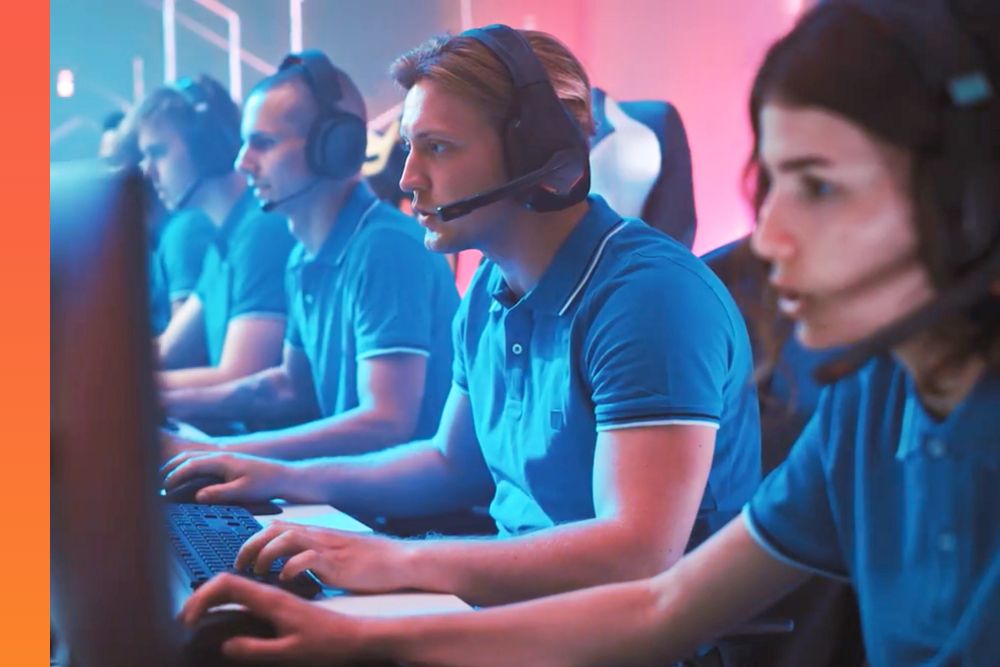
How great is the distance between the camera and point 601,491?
3.88 ft

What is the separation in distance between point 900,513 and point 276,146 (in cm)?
178

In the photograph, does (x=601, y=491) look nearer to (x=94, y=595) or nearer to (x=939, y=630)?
(x=939, y=630)

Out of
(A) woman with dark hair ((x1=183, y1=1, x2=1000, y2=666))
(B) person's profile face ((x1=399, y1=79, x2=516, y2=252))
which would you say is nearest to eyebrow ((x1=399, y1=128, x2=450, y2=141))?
(B) person's profile face ((x1=399, y1=79, x2=516, y2=252))

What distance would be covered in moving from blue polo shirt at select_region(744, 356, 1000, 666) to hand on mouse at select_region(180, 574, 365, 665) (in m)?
0.33

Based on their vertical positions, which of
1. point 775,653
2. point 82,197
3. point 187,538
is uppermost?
point 82,197

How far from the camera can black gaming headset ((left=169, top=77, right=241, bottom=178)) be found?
2.87m

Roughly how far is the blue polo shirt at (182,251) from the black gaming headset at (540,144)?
1.76 m

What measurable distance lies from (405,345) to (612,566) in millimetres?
903

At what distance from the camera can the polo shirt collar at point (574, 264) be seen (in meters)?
1.32

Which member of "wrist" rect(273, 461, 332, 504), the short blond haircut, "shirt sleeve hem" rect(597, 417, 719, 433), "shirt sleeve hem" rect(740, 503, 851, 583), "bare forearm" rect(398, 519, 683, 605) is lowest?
"wrist" rect(273, 461, 332, 504)

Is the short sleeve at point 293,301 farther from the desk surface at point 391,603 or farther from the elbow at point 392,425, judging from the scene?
the desk surface at point 391,603

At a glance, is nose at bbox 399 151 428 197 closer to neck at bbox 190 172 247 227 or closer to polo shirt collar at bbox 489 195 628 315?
polo shirt collar at bbox 489 195 628 315

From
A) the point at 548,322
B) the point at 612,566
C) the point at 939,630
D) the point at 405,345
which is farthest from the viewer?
the point at 405,345

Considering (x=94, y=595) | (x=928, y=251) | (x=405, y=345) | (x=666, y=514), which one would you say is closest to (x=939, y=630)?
(x=928, y=251)
